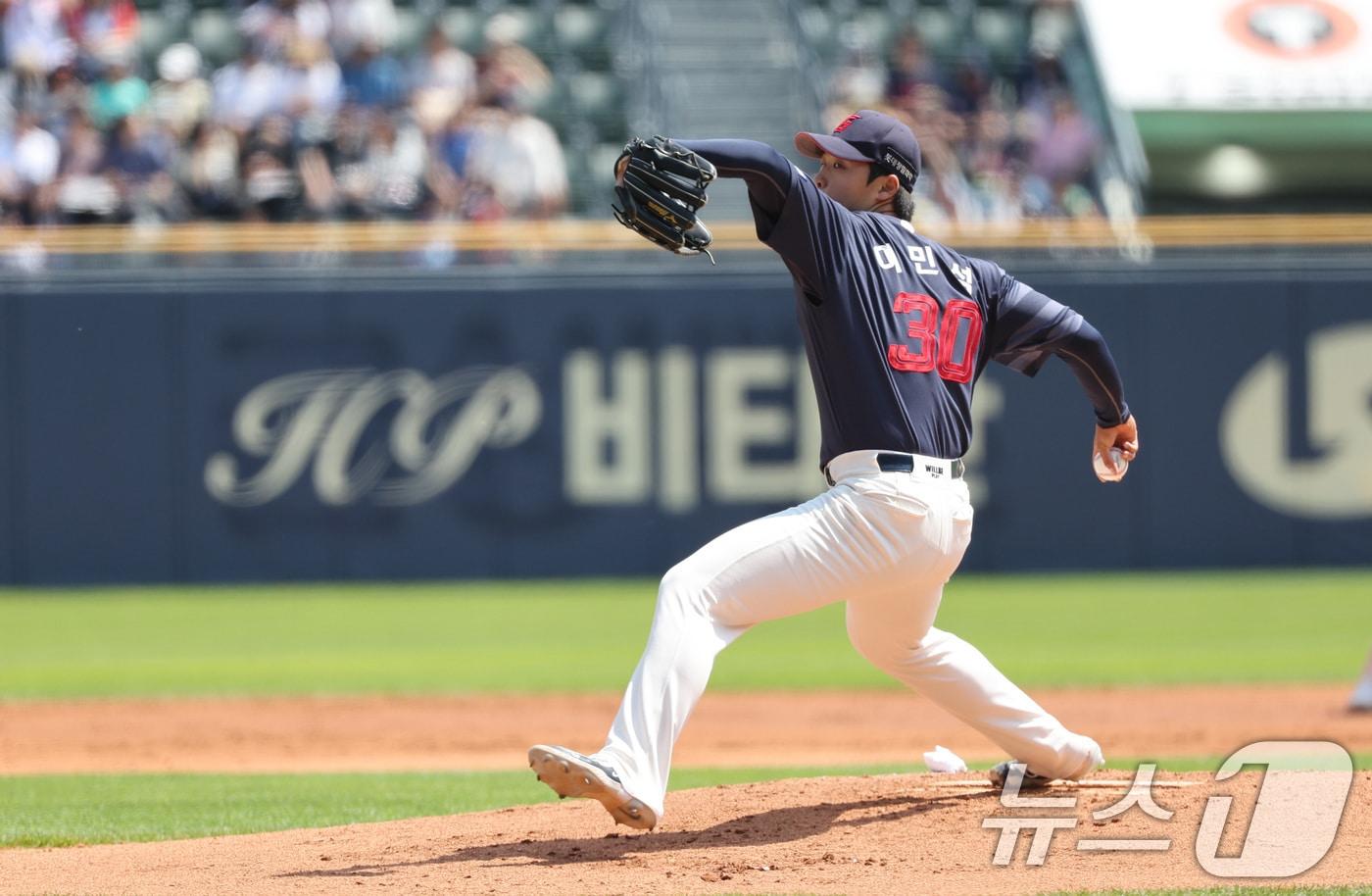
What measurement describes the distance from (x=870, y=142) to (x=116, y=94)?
12085mm

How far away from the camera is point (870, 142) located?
4.79 metres

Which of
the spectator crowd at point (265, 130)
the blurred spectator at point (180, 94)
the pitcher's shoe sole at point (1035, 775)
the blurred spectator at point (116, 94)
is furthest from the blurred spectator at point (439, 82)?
the pitcher's shoe sole at point (1035, 775)

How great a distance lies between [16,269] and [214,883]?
35.2ft

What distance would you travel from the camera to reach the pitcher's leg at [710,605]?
14.4ft

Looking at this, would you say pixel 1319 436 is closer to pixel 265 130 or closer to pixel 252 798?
pixel 265 130

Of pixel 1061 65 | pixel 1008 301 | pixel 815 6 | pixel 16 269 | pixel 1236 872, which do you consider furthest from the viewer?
pixel 815 6

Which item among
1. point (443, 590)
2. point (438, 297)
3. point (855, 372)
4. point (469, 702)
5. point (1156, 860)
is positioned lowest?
point (443, 590)

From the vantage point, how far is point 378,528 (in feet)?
47.8

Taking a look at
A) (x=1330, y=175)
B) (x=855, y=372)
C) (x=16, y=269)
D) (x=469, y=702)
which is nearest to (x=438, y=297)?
(x=16, y=269)

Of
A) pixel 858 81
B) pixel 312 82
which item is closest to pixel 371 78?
pixel 312 82

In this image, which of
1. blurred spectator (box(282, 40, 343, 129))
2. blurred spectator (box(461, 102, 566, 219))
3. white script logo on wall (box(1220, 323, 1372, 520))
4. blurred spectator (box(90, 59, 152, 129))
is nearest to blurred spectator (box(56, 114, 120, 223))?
blurred spectator (box(90, 59, 152, 129))

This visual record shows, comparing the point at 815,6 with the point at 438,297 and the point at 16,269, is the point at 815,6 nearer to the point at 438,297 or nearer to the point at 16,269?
the point at 438,297

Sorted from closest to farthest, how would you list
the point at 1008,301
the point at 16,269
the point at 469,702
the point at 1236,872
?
the point at 1236,872 → the point at 1008,301 → the point at 469,702 → the point at 16,269

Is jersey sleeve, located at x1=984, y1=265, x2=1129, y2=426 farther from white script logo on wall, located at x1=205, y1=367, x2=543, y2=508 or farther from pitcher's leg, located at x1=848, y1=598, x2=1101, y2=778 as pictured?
white script logo on wall, located at x1=205, y1=367, x2=543, y2=508
